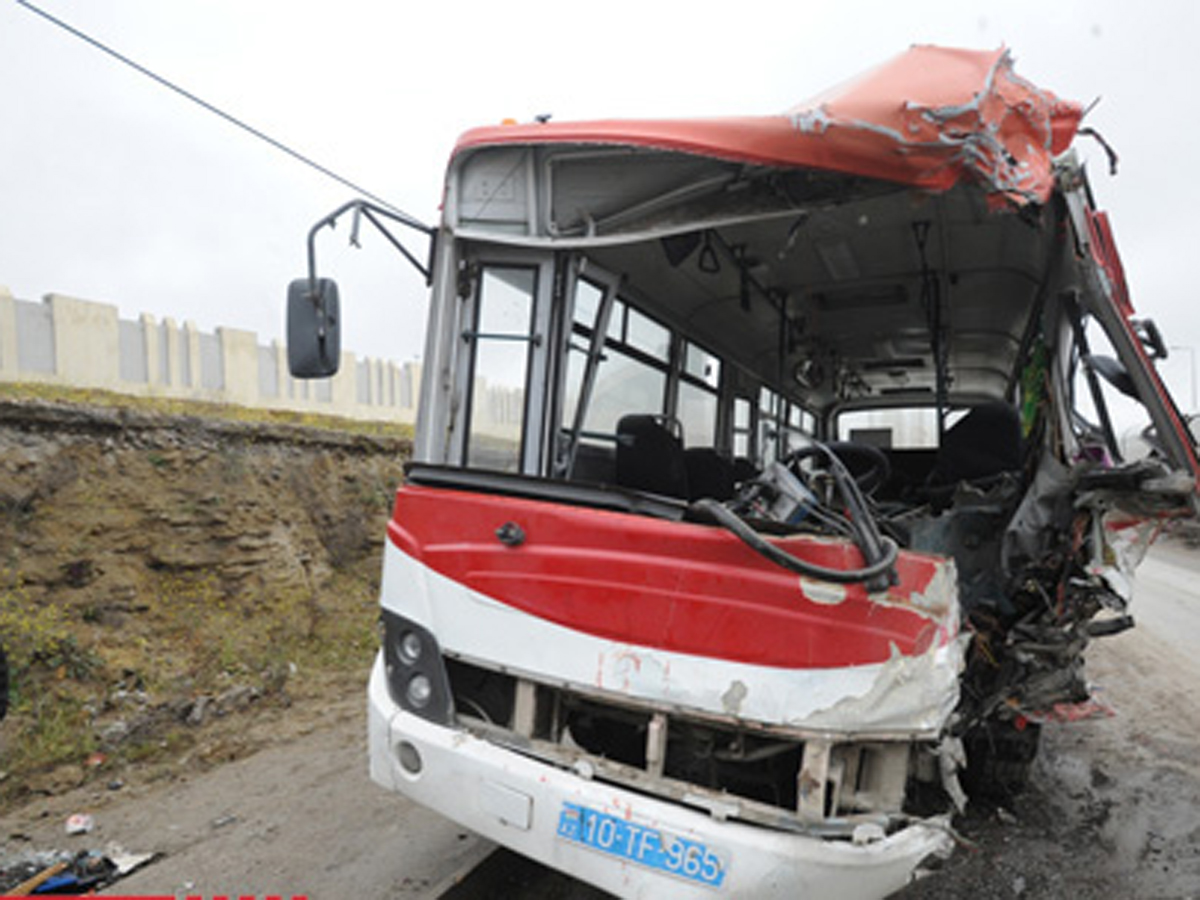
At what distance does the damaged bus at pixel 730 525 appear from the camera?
2.10m

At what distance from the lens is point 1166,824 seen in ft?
12.5

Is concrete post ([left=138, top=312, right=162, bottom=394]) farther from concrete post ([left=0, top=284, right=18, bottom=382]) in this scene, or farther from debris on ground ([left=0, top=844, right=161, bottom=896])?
debris on ground ([left=0, top=844, right=161, bottom=896])

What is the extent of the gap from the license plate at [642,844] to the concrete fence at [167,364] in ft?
36.1

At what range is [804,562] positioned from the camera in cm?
212

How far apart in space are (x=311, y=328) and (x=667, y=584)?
1.80 meters

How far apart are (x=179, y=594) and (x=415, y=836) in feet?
12.5

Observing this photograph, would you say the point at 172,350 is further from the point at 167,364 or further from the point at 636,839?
the point at 636,839

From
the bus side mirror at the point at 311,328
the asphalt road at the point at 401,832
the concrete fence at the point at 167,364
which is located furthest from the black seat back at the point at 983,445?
the concrete fence at the point at 167,364

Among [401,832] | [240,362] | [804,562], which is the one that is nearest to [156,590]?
[401,832]

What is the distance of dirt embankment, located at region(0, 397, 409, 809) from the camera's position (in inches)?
189

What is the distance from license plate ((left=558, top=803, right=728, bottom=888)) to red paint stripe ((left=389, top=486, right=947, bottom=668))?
501 millimetres

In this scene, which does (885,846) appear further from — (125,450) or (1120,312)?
(125,450)

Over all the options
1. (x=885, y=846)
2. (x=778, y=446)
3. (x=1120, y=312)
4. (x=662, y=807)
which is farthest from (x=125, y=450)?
(x=1120, y=312)

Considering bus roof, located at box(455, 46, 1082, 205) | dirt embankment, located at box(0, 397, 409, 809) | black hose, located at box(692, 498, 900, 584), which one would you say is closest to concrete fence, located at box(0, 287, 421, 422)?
dirt embankment, located at box(0, 397, 409, 809)
